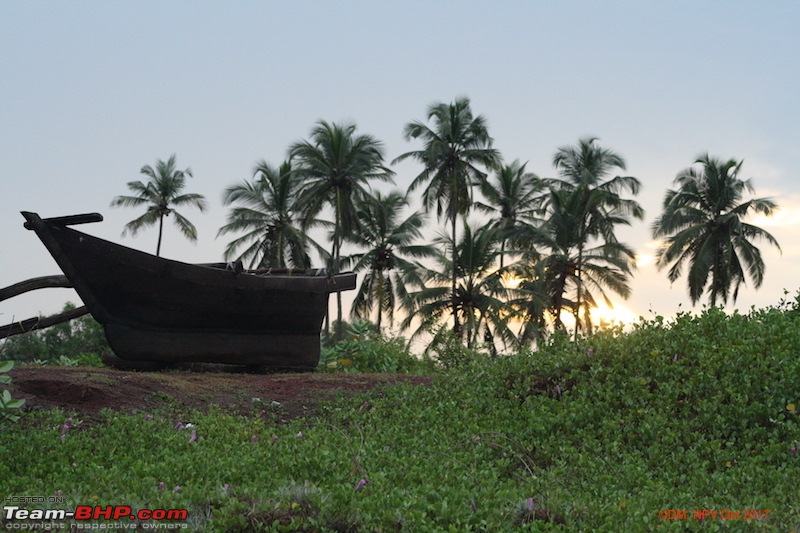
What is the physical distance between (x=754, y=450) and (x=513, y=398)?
3202mm

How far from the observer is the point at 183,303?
44.6ft

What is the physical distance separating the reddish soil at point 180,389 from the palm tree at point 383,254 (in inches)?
1064

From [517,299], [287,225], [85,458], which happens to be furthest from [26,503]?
[287,225]

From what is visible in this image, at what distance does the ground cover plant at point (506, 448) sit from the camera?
5.30 metres

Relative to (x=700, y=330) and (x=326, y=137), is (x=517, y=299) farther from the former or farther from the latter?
(x=700, y=330)

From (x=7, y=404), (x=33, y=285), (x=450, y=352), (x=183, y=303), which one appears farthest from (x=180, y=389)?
(x=450, y=352)

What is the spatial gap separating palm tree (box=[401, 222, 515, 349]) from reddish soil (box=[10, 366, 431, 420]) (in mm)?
20248

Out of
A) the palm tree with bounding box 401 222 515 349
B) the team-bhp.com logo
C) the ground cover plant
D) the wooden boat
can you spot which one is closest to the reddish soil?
the ground cover plant

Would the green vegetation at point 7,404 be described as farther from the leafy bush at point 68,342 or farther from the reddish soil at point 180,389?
the leafy bush at point 68,342

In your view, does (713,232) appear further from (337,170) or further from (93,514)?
(93,514)

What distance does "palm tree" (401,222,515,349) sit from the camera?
1323 inches

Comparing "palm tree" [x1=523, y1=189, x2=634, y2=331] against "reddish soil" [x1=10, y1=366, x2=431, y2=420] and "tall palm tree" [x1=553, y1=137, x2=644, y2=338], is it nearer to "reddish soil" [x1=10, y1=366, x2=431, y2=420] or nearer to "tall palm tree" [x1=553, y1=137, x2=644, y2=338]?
"tall palm tree" [x1=553, y1=137, x2=644, y2=338]

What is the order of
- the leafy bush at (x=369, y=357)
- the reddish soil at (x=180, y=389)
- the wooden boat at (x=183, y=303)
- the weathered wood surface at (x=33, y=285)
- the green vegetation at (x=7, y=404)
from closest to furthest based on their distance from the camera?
the green vegetation at (x=7, y=404) → the reddish soil at (x=180, y=389) → the weathered wood surface at (x=33, y=285) → the wooden boat at (x=183, y=303) → the leafy bush at (x=369, y=357)

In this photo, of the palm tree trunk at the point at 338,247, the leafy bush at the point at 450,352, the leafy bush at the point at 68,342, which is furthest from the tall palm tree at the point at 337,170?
the leafy bush at the point at 450,352
